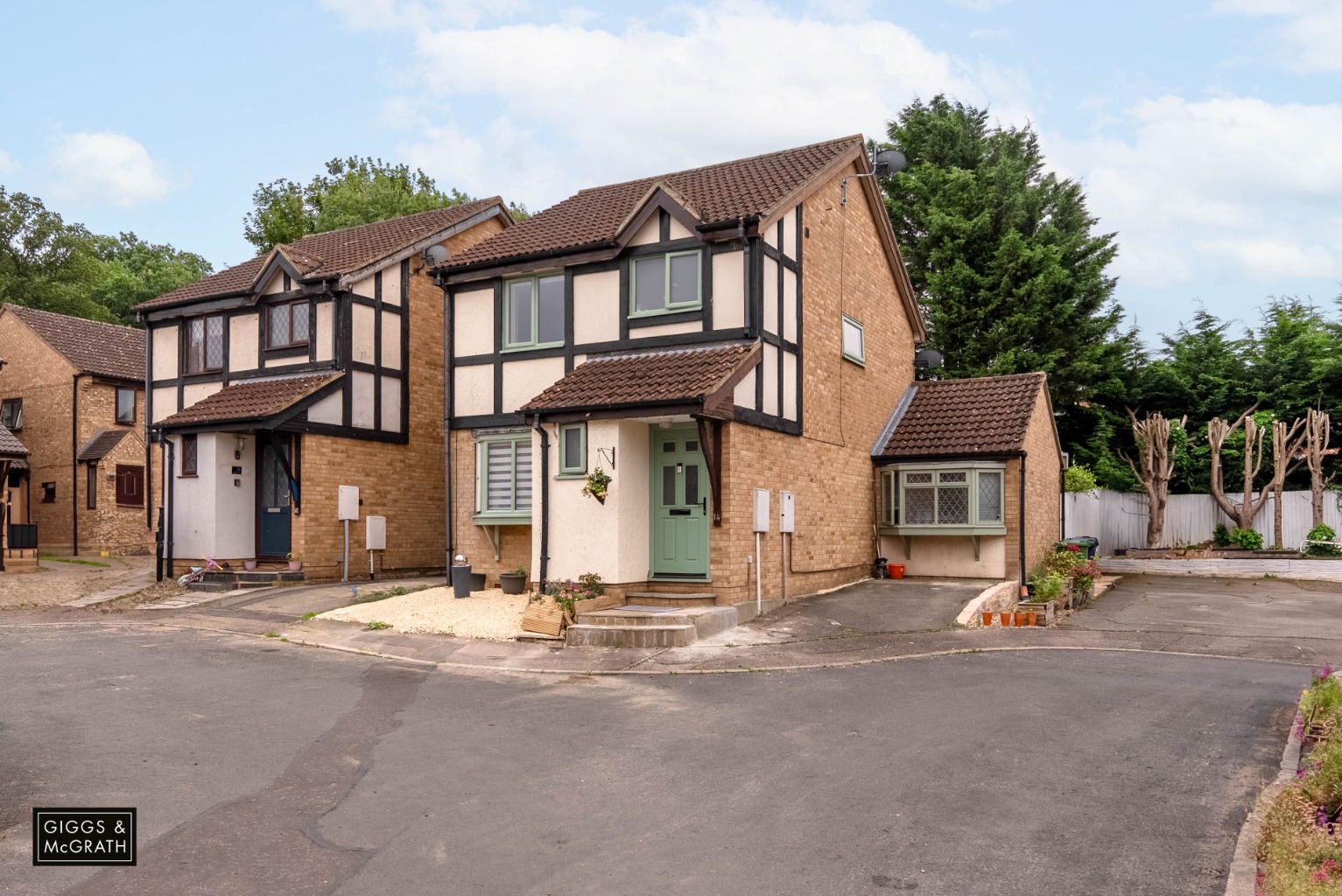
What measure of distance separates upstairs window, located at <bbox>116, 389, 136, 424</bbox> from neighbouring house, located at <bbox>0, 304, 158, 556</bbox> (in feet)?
0.09

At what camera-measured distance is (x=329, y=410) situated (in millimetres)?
21312

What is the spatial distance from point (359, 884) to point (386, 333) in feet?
60.3

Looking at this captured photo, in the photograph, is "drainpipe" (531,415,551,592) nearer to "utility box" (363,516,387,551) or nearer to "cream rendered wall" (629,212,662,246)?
"cream rendered wall" (629,212,662,246)

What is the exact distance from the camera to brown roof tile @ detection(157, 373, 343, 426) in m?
20.6

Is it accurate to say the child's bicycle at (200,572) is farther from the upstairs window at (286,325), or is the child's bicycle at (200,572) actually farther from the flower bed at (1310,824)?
the flower bed at (1310,824)

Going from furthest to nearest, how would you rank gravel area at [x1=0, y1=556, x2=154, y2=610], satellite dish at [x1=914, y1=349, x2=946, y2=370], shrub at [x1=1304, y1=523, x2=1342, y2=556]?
shrub at [x1=1304, y1=523, x2=1342, y2=556] < satellite dish at [x1=914, y1=349, x2=946, y2=370] < gravel area at [x1=0, y1=556, x2=154, y2=610]

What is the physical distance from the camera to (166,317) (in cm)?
2461

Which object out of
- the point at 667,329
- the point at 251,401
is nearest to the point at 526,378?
the point at 667,329

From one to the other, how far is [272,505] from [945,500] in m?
13.9

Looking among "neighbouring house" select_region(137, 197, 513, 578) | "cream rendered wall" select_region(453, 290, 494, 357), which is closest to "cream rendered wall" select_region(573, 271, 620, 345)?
"cream rendered wall" select_region(453, 290, 494, 357)

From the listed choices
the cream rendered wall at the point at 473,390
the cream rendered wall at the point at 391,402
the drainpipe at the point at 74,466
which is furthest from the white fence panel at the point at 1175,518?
the drainpipe at the point at 74,466

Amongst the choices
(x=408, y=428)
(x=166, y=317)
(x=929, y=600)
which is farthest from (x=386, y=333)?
(x=929, y=600)

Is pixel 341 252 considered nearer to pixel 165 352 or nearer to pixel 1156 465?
pixel 165 352

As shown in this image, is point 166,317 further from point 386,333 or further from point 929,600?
point 929,600
